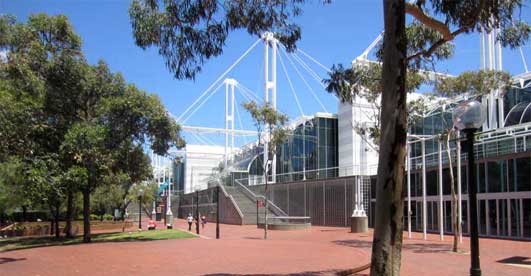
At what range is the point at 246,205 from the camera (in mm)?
47562

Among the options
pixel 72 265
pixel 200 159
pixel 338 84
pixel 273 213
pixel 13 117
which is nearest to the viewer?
pixel 338 84

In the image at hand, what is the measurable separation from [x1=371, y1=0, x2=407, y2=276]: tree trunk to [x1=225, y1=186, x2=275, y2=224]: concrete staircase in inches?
1422

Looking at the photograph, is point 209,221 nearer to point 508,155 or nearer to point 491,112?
point 491,112

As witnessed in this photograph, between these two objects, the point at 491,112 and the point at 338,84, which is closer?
the point at 338,84

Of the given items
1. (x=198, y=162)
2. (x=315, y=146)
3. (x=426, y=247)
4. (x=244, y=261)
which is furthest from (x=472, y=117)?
(x=198, y=162)

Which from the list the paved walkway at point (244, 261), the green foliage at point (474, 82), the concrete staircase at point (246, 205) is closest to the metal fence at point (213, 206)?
the concrete staircase at point (246, 205)

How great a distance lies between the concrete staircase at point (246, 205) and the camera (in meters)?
→ 44.8

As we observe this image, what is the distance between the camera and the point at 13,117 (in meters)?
20.8

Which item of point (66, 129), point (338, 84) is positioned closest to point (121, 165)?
point (66, 129)

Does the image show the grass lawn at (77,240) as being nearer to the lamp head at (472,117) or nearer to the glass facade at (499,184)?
the glass facade at (499,184)

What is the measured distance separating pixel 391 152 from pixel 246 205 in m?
39.9

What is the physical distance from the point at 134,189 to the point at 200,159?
31438 mm

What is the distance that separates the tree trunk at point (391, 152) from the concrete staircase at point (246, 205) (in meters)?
36.1

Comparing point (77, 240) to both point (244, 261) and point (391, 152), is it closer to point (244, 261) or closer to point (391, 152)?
point (244, 261)
